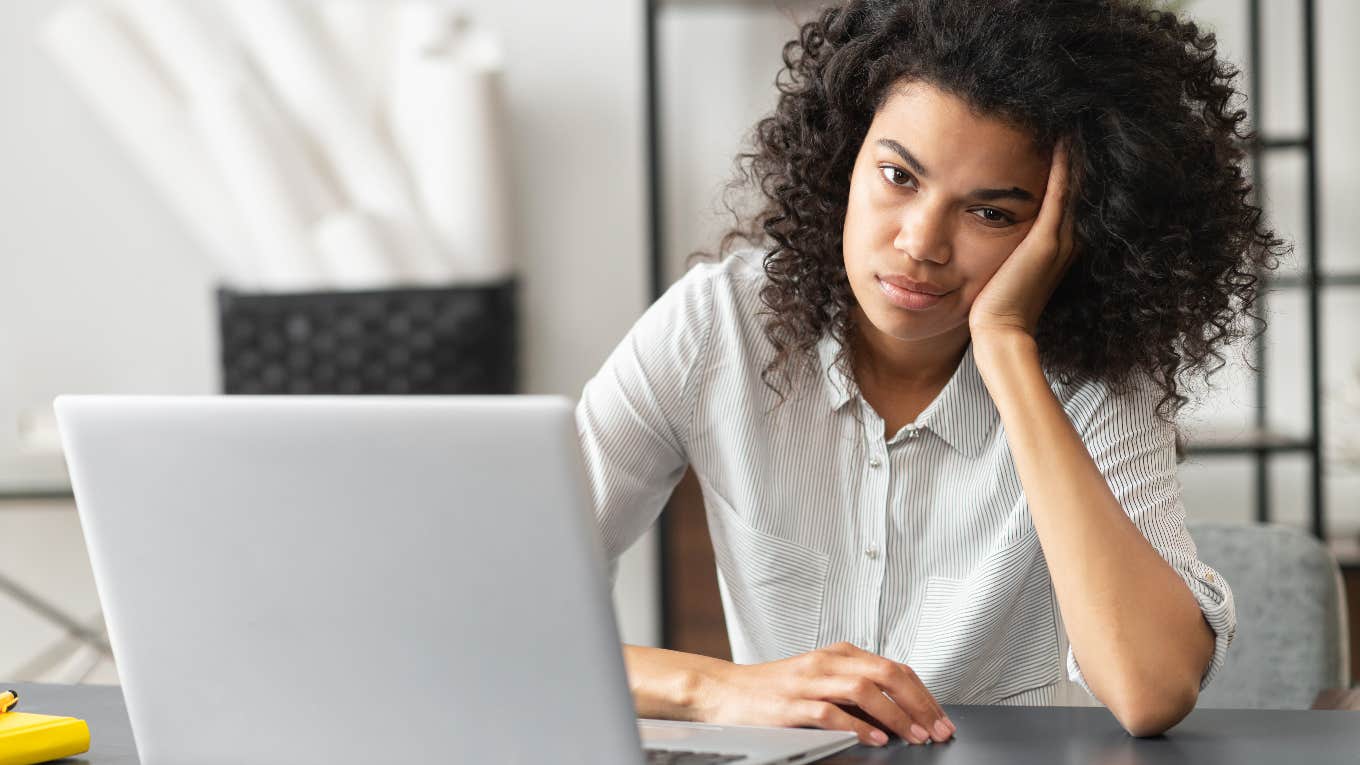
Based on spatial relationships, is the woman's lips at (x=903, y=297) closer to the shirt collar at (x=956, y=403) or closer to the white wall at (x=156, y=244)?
the shirt collar at (x=956, y=403)

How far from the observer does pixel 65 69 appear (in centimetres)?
281

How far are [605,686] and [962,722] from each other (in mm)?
334

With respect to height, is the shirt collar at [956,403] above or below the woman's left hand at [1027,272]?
below

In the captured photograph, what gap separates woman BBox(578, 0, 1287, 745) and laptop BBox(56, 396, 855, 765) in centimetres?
30

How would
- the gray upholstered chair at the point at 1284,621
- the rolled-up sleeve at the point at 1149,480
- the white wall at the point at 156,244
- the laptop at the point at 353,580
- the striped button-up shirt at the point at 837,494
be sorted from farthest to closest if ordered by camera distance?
the white wall at the point at 156,244 → the gray upholstered chair at the point at 1284,621 → the striped button-up shirt at the point at 837,494 → the rolled-up sleeve at the point at 1149,480 → the laptop at the point at 353,580

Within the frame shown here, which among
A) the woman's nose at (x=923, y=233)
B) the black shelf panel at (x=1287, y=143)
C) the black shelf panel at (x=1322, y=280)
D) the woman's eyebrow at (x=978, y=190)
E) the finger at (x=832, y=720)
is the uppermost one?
the black shelf panel at (x=1287, y=143)

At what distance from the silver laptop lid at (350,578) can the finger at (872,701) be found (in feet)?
0.77

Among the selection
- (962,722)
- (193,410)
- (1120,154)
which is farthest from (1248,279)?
(193,410)

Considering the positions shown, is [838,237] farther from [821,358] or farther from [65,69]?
[65,69]

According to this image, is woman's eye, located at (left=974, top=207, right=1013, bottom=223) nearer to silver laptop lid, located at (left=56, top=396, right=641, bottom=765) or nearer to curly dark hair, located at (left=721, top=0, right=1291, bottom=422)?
curly dark hair, located at (left=721, top=0, right=1291, bottom=422)

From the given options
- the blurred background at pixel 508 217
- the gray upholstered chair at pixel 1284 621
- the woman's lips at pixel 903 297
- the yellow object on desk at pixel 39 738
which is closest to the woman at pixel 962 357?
the woman's lips at pixel 903 297

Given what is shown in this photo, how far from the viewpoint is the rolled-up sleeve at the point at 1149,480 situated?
3.79ft

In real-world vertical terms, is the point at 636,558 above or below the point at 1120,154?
below

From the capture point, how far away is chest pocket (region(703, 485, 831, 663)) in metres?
1.38
